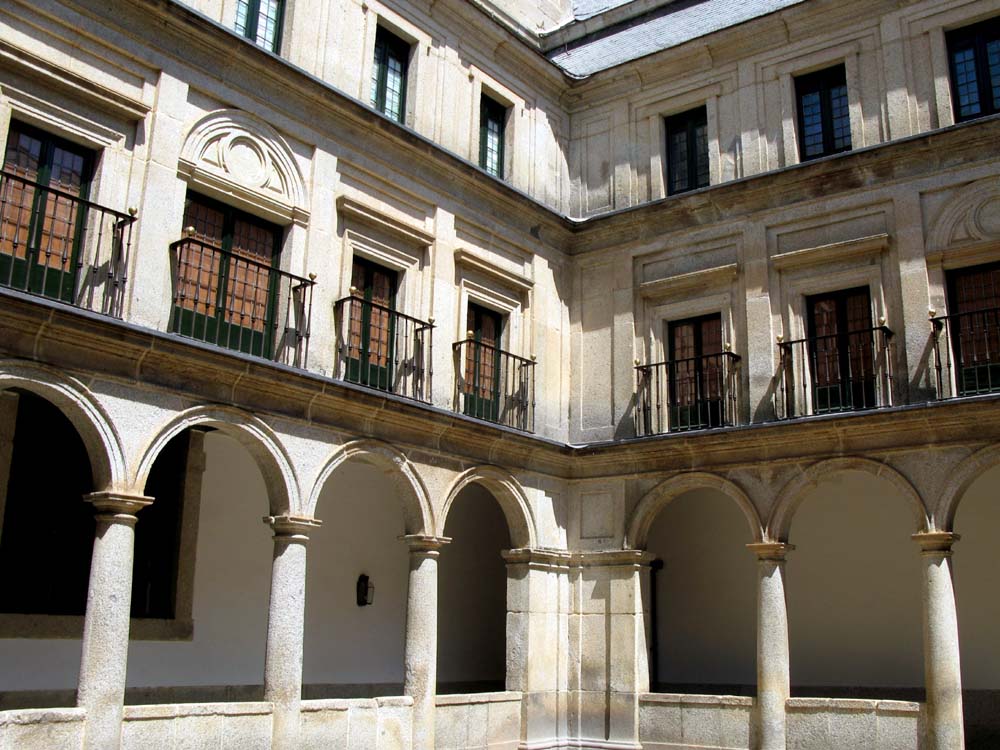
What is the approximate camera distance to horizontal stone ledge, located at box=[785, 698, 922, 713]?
1147 centimetres

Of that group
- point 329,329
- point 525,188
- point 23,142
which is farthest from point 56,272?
point 525,188

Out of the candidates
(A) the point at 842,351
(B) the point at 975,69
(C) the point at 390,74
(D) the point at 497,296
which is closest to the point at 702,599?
(A) the point at 842,351

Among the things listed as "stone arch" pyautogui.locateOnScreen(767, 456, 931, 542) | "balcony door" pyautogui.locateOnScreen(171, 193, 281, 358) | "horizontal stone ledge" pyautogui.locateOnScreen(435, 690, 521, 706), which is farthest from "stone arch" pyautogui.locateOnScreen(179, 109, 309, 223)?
"stone arch" pyautogui.locateOnScreen(767, 456, 931, 542)

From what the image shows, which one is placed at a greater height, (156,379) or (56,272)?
(56,272)

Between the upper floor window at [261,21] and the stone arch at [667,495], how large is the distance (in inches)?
269

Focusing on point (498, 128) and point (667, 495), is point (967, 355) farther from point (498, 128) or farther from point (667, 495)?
point (498, 128)

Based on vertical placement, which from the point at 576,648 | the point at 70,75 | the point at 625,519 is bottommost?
the point at 576,648

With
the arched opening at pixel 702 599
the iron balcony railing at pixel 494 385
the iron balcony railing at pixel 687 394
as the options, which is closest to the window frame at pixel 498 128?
the iron balcony railing at pixel 494 385

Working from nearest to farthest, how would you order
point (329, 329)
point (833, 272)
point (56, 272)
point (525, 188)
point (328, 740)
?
point (56, 272)
point (328, 740)
point (329, 329)
point (833, 272)
point (525, 188)

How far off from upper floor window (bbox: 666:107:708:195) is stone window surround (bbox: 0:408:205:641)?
7.05 metres

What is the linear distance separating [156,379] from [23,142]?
2.36 meters

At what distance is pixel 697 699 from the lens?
503 inches

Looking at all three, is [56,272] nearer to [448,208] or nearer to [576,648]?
[448,208]

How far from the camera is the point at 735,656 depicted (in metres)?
15.1
